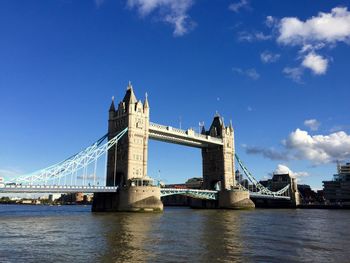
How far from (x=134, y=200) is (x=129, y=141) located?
14.9 m

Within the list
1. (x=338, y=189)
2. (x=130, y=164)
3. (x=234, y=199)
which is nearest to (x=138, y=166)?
(x=130, y=164)

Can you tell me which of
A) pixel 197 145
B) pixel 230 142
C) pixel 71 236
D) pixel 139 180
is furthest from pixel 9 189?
pixel 230 142

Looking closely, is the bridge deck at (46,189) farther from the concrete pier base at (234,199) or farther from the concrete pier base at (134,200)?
the concrete pier base at (234,199)

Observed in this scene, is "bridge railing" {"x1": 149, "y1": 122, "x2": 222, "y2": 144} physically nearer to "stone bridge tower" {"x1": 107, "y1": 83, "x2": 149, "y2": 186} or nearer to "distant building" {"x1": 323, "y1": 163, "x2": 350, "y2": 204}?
"stone bridge tower" {"x1": 107, "y1": 83, "x2": 149, "y2": 186}

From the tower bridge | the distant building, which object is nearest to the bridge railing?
the tower bridge

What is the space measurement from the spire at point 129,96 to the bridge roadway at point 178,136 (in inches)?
310

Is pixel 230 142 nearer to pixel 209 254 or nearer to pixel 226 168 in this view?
pixel 226 168

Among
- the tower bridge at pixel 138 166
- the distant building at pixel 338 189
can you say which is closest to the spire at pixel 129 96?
the tower bridge at pixel 138 166

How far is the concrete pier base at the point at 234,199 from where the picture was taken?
104 m

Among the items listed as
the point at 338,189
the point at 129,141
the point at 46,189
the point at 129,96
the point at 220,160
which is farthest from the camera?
the point at 338,189

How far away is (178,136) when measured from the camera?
97.7 m

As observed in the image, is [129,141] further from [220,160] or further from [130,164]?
[220,160]

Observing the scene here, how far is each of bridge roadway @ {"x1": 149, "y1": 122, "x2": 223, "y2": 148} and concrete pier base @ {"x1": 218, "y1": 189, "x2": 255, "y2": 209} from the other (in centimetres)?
1563

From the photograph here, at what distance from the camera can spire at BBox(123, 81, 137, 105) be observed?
3376 inches
